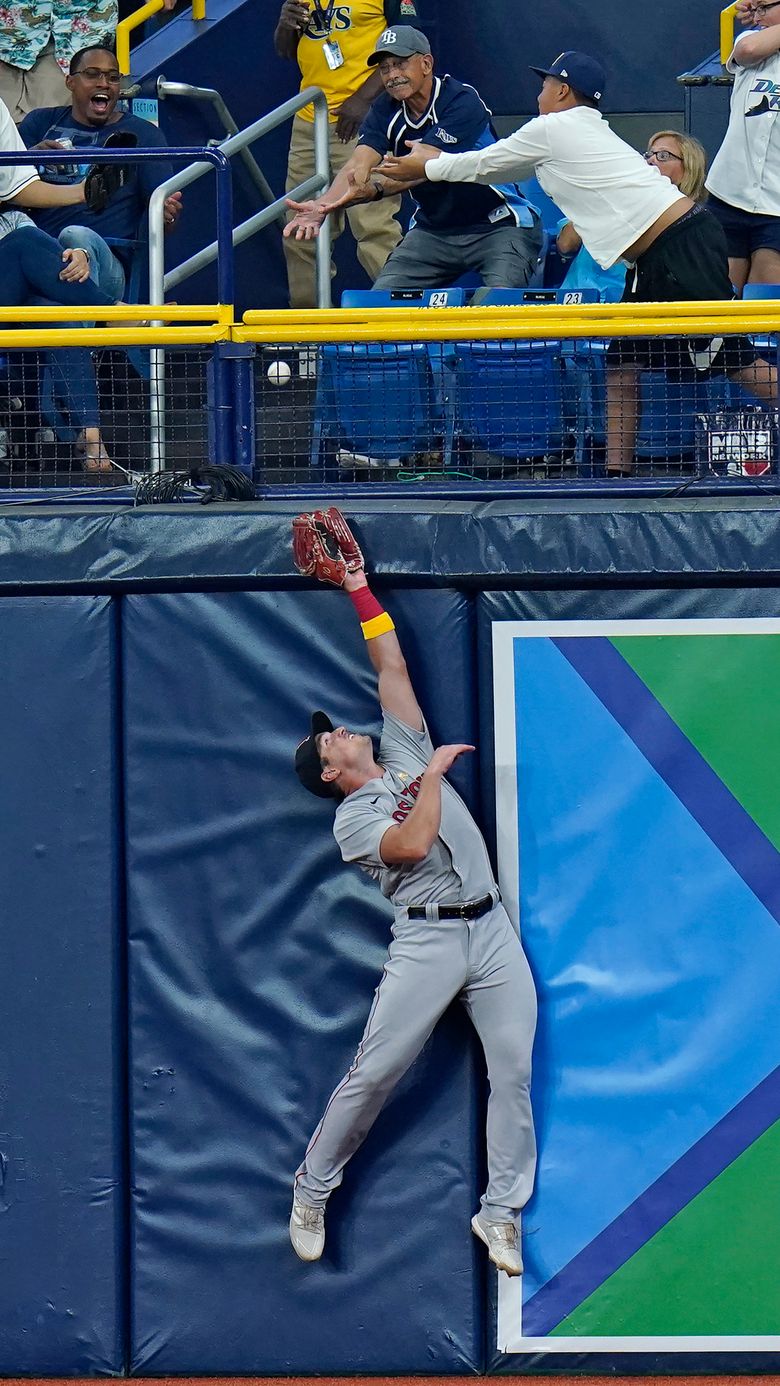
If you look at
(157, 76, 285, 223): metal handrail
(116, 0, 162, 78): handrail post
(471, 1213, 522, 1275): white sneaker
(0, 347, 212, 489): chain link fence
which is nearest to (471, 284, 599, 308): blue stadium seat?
(0, 347, 212, 489): chain link fence

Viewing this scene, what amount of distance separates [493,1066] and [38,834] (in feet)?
5.37

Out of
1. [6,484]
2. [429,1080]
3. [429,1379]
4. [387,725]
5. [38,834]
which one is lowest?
[429,1379]

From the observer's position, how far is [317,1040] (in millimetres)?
5578

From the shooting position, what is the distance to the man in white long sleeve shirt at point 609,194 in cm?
659

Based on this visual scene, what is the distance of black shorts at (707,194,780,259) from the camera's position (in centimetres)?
774

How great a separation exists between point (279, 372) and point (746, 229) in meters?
2.52

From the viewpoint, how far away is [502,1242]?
5355 mm

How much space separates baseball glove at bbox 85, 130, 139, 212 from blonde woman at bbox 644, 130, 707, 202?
7.38 ft

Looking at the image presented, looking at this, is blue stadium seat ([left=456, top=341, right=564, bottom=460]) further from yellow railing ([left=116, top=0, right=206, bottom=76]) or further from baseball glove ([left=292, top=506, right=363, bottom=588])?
yellow railing ([left=116, top=0, right=206, bottom=76])

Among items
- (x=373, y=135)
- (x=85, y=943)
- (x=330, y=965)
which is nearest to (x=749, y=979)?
(x=330, y=965)

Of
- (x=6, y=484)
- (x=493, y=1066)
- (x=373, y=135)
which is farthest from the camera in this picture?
(x=373, y=135)

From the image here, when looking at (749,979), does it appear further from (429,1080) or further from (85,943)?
(85,943)

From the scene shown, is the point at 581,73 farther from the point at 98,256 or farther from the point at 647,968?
the point at 647,968

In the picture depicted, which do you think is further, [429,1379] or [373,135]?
[373,135]
